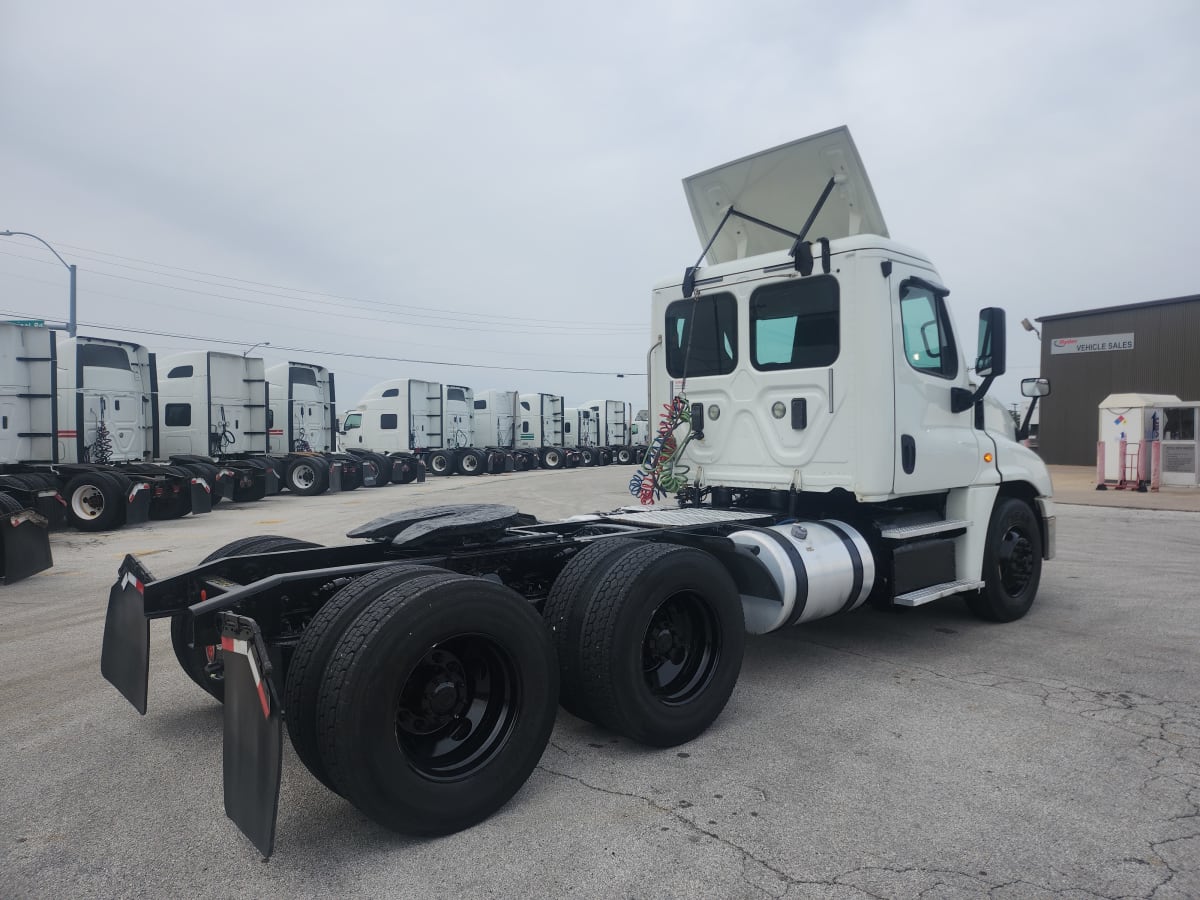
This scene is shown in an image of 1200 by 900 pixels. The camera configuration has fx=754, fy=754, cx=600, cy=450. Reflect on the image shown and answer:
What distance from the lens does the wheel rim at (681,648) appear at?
3646mm

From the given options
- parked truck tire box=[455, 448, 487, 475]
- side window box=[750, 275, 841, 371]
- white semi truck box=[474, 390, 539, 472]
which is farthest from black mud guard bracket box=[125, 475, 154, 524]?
white semi truck box=[474, 390, 539, 472]

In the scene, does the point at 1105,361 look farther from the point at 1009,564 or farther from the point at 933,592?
the point at 933,592

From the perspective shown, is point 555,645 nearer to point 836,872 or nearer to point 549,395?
point 836,872

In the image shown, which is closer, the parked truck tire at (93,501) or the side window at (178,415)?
the parked truck tire at (93,501)

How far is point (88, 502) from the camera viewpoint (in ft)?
41.2

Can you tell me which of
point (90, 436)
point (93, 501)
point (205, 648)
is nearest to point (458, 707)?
point (205, 648)

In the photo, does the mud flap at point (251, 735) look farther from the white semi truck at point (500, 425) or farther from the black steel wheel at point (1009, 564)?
the white semi truck at point (500, 425)

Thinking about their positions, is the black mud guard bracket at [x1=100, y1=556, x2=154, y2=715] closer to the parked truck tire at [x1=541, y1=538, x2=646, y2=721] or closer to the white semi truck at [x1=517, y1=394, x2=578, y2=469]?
the parked truck tire at [x1=541, y1=538, x2=646, y2=721]

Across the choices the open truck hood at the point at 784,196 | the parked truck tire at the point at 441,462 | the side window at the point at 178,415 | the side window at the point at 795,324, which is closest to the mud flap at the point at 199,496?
the side window at the point at 178,415

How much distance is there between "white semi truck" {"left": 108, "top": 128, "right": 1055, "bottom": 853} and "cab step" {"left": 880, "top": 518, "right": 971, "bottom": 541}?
0.07 feet

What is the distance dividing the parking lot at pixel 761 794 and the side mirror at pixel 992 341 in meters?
1.96

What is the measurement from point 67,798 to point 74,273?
2382 cm

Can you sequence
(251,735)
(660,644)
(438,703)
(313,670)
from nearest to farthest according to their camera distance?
(251,735), (313,670), (438,703), (660,644)

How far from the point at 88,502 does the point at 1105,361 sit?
30.8 metres
